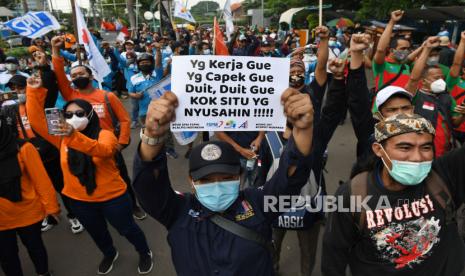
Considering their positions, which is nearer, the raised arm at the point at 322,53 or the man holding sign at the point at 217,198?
the man holding sign at the point at 217,198

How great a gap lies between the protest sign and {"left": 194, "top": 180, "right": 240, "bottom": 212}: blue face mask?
5347 mm

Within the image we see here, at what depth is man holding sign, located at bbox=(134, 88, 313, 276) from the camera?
5.30 feet

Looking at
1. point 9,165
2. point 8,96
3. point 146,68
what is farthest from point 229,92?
point 146,68

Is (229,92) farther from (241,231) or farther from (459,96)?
(459,96)

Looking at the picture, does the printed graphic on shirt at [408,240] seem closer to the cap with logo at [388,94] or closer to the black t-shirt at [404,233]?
the black t-shirt at [404,233]

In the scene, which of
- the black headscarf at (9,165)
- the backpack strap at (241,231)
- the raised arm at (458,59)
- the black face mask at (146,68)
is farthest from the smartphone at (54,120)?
the raised arm at (458,59)

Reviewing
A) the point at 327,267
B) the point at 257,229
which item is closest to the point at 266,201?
the point at 257,229

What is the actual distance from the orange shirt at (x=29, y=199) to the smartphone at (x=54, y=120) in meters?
0.81

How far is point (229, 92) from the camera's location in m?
1.87

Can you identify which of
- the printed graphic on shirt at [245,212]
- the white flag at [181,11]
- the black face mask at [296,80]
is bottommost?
the printed graphic on shirt at [245,212]

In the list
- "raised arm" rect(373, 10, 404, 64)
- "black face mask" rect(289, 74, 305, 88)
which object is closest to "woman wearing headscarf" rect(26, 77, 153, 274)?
"black face mask" rect(289, 74, 305, 88)

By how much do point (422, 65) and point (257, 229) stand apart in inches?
97.5

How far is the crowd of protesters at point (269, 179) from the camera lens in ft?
5.67

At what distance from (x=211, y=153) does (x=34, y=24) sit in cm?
574
